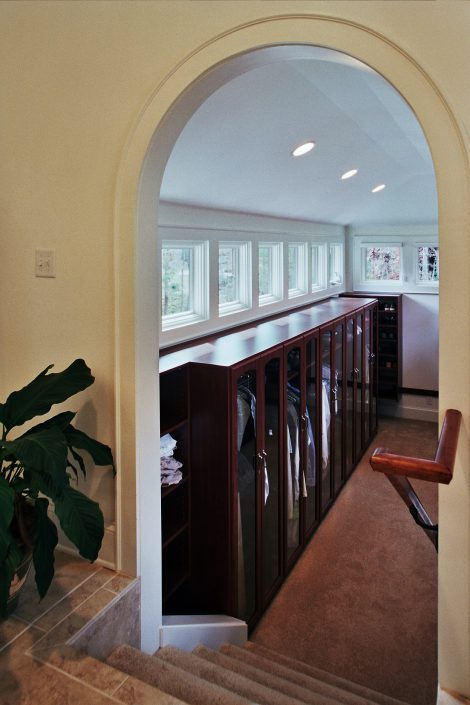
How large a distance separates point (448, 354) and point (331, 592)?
91.7 inches

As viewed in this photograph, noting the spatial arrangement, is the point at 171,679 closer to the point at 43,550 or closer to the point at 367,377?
the point at 43,550

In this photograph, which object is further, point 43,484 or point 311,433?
point 311,433

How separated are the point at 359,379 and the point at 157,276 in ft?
10.8

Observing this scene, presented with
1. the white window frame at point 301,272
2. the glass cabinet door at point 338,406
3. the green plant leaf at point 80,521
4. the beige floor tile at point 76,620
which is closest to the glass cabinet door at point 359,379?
the glass cabinet door at point 338,406

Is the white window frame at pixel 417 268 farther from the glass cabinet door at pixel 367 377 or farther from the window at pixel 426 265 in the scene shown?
the glass cabinet door at pixel 367 377

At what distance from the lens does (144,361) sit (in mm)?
2053

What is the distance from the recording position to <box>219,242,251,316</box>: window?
3857 millimetres

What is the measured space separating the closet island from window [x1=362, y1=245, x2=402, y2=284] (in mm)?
3053

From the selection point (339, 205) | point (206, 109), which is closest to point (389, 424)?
point (339, 205)

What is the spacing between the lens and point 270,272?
15.5 ft

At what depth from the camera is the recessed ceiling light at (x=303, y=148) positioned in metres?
3.25

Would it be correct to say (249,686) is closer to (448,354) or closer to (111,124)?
(448,354)

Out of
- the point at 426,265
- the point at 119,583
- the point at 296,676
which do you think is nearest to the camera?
the point at 119,583

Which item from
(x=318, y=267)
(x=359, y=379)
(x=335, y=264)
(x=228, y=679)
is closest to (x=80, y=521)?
(x=228, y=679)
